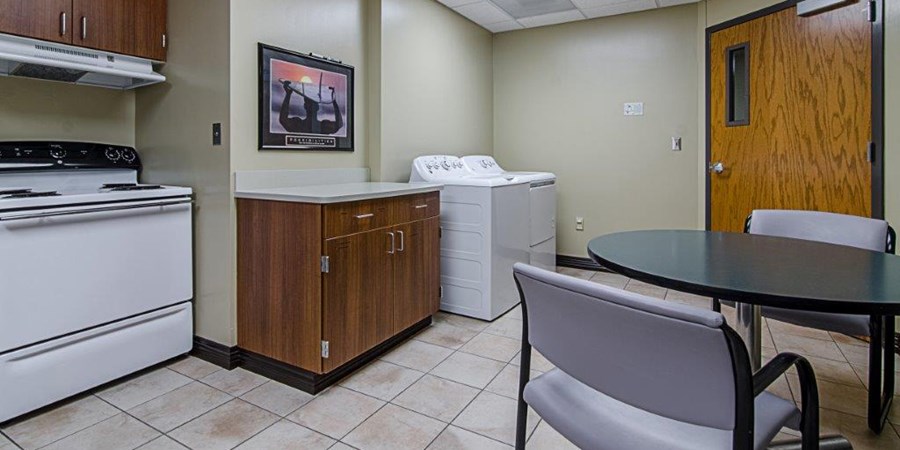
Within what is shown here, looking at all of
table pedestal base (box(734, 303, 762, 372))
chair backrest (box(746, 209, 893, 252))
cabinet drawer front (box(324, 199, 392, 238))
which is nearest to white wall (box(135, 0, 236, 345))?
cabinet drawer front (box(324, 199, 392, 238))

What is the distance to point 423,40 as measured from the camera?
3844mm

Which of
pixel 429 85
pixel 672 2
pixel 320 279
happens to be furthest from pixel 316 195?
pixel 672 2

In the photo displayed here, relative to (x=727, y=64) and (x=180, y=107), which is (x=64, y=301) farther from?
(x=727, y=64)

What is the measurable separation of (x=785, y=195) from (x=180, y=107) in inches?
150

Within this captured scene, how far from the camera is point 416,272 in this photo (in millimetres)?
2869

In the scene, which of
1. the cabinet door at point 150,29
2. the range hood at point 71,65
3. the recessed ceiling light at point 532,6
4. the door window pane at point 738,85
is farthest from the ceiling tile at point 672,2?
the range hood at point 71,65

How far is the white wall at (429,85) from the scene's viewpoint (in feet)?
11.3

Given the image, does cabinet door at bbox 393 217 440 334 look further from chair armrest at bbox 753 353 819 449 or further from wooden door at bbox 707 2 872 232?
wooden door at bbox 707 2 872 232

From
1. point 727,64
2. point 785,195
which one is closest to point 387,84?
point 727,64

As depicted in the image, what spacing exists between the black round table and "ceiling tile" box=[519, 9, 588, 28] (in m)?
3.02

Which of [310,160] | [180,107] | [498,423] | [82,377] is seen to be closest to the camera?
[498,423]

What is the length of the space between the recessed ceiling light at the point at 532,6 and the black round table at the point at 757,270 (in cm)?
277

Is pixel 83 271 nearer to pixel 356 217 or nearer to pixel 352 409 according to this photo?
pixel 356 217

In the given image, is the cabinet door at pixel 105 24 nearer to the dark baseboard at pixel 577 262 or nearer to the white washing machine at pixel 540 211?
the white washing machine at pixel 540 211
